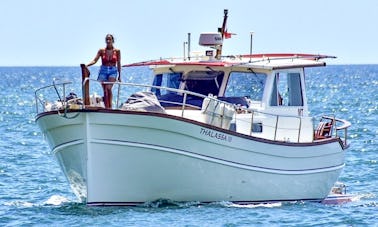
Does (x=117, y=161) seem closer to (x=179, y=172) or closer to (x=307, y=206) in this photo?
(x=179, y=172)

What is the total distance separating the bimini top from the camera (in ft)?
70.8

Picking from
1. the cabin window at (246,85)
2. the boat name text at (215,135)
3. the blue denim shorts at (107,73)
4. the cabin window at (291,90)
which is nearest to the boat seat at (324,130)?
the cabin window at (291,90)

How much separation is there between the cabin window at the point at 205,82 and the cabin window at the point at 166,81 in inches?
13.4

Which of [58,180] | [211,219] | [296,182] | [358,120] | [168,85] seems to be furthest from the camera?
[358,120]

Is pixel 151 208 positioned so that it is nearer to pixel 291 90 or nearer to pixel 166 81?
pixel 166 81

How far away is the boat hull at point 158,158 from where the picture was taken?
1891 cm

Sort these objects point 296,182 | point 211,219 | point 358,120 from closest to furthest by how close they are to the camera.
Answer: point 211,219, point 296,182, point 358,120

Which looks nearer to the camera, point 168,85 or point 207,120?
point 207,120

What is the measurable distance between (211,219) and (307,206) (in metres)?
3.00

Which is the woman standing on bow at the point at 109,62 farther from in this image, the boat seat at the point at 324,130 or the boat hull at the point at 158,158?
the boat seat at the point at 324,130

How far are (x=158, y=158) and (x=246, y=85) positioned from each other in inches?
135

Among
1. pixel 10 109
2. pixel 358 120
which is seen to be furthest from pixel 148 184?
pixel 10 109

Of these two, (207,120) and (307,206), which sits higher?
(207,120)

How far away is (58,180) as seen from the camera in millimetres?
26750
